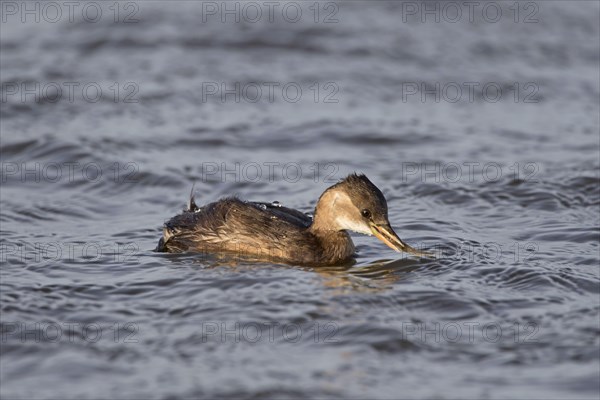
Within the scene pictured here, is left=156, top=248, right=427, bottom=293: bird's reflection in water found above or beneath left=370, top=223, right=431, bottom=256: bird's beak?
beneath

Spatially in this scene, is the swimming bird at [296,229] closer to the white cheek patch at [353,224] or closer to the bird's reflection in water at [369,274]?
the white cheek patch at [353,224]

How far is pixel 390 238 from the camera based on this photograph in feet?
34.6

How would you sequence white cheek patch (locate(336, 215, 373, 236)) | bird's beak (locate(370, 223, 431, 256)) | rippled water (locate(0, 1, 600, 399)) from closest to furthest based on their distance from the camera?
rippled water (locate(0, 1, 600, 399)), bird's beak (locate(370, 223, 431, 256)), white cheek patch (locate(336, 215, 373, 236))

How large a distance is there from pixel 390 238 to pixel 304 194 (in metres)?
2.78

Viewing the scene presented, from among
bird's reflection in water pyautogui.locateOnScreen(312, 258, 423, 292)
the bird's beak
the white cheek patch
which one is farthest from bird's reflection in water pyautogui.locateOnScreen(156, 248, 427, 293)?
the white cheek patch

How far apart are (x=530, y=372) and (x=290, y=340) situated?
70.5 inches

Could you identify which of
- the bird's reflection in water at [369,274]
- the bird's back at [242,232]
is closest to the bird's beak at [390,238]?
the bird's reflection in water at [369,274]

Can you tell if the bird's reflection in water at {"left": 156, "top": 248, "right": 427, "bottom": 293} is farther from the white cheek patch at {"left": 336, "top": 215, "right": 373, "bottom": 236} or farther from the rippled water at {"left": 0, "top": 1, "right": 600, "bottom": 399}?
the white cheek patch at {"left": 336, "top": 215, "right": 373, "bottom": 236}

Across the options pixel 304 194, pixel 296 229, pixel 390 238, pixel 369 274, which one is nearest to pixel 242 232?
pixel 296 229

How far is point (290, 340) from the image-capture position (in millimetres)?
8766

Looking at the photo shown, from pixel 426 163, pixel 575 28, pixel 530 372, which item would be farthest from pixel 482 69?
pixel 530 372

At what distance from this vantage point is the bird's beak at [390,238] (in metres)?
10.5

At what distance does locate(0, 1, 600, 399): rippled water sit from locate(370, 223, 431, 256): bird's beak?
181 millimetres

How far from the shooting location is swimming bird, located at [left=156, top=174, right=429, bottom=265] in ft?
34.6
